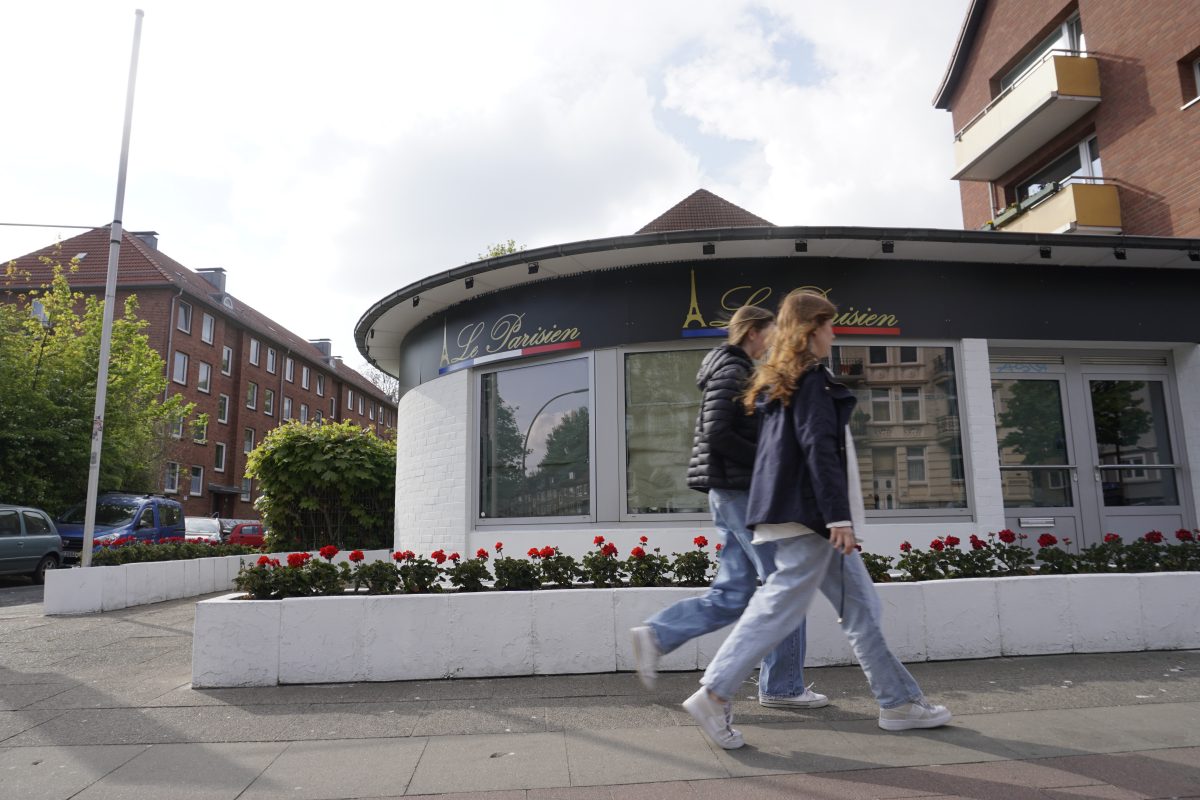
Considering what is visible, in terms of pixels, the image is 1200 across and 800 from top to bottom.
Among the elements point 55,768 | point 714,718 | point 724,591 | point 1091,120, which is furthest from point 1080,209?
point 55,768

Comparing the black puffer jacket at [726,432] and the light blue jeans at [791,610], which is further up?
the black puffer jacket at [726,432]

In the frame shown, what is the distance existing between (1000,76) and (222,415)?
36417 mm

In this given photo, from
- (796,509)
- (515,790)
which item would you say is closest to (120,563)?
(515,790)

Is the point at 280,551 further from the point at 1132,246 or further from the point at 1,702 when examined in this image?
the point at 1132,246

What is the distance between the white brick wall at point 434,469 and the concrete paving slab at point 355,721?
4984 mm

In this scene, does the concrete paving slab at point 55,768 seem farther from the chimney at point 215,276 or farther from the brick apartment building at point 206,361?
the chimney at point 215,276

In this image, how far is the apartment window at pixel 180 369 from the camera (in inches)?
1396

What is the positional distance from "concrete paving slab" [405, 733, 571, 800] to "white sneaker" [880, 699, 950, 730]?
154 centimetres

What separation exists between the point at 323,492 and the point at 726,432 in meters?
10.8

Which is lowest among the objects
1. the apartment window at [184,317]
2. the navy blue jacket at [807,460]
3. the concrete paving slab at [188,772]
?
the concrete paving slab at [188,772]

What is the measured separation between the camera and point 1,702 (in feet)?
16.1

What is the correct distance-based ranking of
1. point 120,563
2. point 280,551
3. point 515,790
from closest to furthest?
point 515,790 → point 120,563 → point 280,551

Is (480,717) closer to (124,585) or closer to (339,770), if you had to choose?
(339,770)

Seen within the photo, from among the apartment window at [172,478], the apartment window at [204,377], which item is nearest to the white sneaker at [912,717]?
the apartment window at [172,478]
